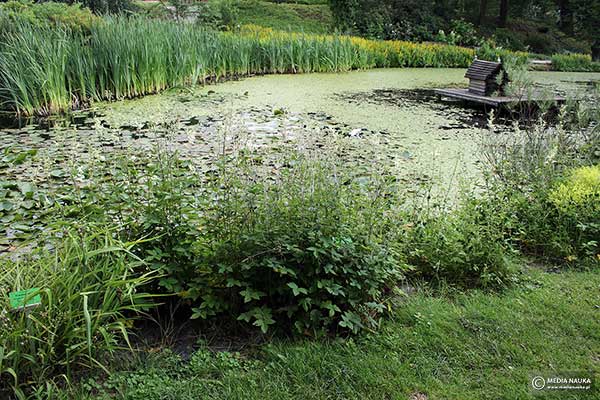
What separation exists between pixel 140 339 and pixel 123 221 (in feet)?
1.76

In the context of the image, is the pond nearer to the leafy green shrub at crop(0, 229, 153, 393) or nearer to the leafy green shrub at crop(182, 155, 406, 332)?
the leafy green shrub at crop(182, 155, 406, 332)

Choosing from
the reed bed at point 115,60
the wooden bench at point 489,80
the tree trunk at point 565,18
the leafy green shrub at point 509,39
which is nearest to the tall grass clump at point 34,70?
the reed bed at point 115,60

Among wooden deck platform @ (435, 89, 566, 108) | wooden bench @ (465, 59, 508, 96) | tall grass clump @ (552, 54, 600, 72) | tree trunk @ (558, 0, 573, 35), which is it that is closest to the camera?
wooden deck platform @ (435, 89, 566, 108)

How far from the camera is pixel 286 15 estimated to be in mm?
18516

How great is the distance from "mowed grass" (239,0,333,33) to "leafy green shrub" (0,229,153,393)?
52.3ft

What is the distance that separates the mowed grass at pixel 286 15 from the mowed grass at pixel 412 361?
1567 centimetres

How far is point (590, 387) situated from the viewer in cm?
183

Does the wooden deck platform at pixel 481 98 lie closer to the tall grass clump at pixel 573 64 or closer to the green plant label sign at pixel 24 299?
the green plant label sign at pixel 24 299

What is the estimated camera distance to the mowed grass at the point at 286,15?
57.1ft

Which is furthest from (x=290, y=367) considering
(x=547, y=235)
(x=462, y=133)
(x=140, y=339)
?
(x=462, y=133)

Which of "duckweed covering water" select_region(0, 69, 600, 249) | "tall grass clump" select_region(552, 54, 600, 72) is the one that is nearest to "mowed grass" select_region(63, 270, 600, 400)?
"duckweed covering water" select_region(0, 69, 600, 249)

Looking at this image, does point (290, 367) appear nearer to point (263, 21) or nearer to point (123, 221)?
point (123, 221)

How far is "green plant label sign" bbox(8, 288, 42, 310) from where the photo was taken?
5.27 ft

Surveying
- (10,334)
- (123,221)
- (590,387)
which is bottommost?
(590,387)
